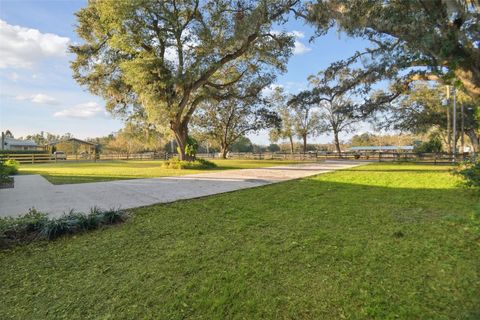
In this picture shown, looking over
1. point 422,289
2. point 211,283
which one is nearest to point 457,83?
point 422,289

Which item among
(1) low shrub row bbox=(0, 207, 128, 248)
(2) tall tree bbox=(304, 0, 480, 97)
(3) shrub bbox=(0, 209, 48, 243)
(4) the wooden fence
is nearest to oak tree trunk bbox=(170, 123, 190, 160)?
(2) tall tree bbox=(304, 0, 480, 97)

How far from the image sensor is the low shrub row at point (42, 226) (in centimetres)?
315

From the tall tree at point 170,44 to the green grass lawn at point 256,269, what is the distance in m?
10.2

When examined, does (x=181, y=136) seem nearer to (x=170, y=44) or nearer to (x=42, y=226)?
(x=170, y=44)

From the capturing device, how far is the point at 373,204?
15.7ft

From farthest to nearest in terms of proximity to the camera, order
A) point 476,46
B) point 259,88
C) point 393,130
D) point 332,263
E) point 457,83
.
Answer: point 393,130 < point 259,88 < point 457,83 < point 476,46 < point 332,263

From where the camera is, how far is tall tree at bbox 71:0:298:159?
11961mm

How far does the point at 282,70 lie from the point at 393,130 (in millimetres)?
15495

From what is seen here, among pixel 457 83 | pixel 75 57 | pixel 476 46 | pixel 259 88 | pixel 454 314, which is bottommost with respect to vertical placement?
pixel 454 314

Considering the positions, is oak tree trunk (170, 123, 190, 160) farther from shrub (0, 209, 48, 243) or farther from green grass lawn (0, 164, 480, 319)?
shrub (0, 209, 48, 243)

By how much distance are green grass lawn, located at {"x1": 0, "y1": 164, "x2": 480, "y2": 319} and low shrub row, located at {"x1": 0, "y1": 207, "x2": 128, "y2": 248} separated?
20 cm

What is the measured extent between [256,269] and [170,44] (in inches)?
574

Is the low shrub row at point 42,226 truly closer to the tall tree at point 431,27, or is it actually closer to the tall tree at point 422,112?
the tall tree at point 431,27

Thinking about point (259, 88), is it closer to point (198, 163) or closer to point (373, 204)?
point (198, 163)
